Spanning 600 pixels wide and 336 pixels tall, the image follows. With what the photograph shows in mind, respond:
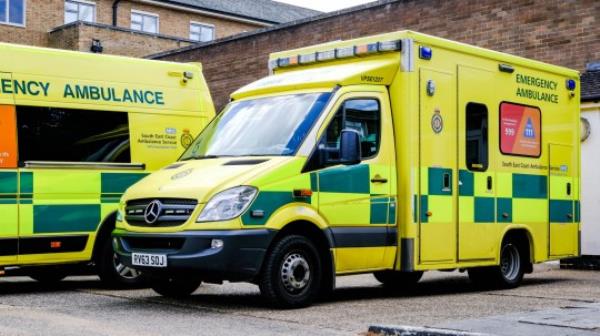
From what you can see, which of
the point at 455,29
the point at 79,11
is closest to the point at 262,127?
the point at 455,29

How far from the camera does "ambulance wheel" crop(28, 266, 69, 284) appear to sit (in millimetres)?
11267

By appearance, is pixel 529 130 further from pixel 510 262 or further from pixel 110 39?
pixel 110 39

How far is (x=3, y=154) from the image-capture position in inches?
396

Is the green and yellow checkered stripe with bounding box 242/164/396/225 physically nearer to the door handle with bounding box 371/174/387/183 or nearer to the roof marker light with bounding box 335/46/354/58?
the door handle with bounding box 371/174/387/183

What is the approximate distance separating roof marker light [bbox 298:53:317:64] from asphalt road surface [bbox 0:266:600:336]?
263 cm

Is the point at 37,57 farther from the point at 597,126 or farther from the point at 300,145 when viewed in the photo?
A: the point at 597,126

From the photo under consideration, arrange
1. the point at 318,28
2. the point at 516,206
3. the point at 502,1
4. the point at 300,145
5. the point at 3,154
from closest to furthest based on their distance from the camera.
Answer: the point at 300,145
the point at 3,154
the point at 516,206
the point at 502,1
the point at 318,28

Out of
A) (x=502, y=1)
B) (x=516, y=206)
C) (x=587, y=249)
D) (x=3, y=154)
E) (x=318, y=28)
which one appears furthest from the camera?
(x=318, y=28)

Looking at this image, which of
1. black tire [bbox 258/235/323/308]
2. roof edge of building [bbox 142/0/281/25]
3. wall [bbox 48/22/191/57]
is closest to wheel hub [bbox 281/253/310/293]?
black tire [bbox 258/235/323/308]

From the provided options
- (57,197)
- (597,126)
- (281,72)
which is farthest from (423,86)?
(597,126)

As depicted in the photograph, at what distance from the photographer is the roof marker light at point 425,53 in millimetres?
10227

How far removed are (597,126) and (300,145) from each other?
7.16 metres

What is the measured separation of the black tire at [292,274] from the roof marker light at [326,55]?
2.39 meters

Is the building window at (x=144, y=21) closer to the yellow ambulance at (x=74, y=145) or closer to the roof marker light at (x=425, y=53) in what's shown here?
the yellow ambulance at (x=74, y=145)
